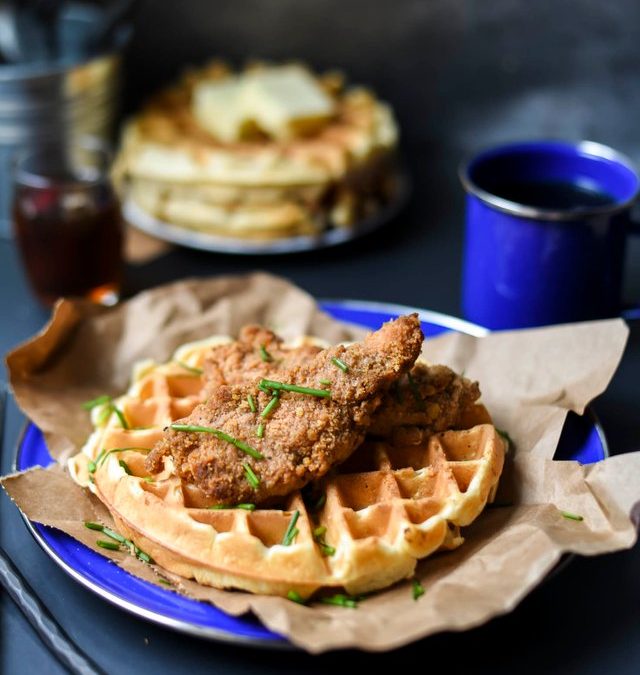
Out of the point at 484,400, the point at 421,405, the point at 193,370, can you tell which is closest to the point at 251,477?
the point at 421,405

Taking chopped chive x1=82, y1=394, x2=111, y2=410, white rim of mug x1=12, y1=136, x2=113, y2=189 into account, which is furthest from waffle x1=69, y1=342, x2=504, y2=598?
white rim of mug x1=12, y1=136, x2=113, y2=189

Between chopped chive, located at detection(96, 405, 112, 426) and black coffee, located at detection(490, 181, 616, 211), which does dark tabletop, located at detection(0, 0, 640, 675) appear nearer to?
chopped chive, located at detection(96, 405, 112, 426)

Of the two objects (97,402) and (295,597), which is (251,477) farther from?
(97,402)

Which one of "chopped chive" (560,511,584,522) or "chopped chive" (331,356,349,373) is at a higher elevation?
"chopped chive" (331,356,349,373)

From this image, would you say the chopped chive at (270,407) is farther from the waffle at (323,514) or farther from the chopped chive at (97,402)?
the chopped chive at (97,402)

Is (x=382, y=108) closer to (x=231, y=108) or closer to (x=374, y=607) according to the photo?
(x=231, y=108)
